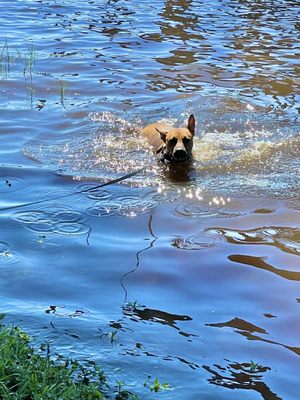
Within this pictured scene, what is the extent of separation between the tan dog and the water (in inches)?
6.7

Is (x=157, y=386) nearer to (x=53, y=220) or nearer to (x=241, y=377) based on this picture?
(x=241, y=377)

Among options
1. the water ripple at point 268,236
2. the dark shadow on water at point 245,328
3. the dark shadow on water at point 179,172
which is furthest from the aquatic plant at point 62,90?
the dark shadow on water at point 245,328

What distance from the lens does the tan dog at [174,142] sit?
9.36 metres

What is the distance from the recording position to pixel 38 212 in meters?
7.64

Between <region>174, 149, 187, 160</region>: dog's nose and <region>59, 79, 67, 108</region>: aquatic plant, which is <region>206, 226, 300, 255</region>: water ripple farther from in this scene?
<region>59, 79, 67, 108</region>: aquatic plant

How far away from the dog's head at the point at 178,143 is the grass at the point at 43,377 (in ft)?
15.5

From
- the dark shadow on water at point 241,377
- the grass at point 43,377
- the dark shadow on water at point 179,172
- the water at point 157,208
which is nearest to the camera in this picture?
the grass at point 43,377

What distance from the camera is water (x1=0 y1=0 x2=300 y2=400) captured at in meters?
5.32

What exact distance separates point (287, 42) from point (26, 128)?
21.7ft

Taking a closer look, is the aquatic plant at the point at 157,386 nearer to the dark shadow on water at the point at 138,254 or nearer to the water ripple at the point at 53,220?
the dark shadow on water at the point at 138,254

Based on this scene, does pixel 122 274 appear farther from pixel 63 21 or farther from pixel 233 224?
pixel 63 21

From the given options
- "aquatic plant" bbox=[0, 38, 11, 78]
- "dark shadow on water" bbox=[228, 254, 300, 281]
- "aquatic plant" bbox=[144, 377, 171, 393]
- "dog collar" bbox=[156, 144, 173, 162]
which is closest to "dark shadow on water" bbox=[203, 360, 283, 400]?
"aquatic plant" bbox=[144, 377, 171, 393]

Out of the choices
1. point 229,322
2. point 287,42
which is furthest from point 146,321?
point 287,42

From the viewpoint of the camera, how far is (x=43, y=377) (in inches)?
172
